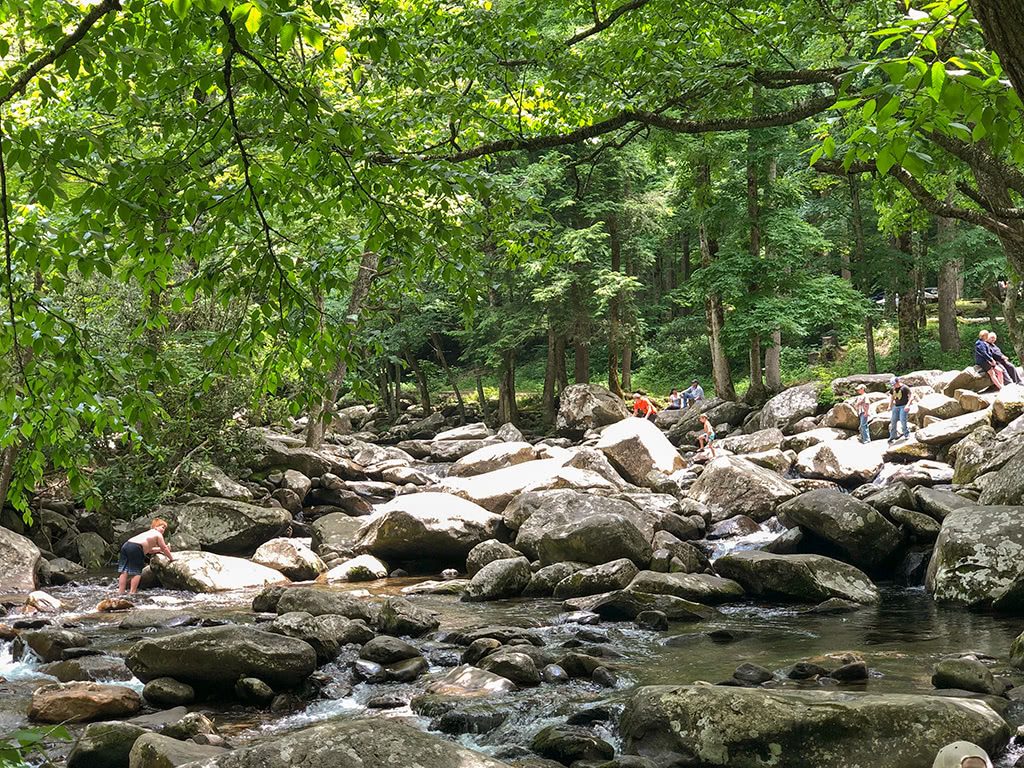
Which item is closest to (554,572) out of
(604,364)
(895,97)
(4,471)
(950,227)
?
(4,471)

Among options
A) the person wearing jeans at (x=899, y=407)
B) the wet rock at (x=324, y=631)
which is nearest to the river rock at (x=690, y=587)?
the wet rock at (x=324, y=631)

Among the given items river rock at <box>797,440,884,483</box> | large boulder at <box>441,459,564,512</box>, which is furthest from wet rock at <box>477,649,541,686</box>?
river rock at <box>797,440,884,483</box>

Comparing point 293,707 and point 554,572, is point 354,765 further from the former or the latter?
point 554,572

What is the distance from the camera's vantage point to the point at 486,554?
15.6 metres

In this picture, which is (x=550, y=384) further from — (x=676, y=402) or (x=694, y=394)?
(x=694, y=394)

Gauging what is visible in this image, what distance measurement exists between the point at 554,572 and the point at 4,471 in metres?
9.00

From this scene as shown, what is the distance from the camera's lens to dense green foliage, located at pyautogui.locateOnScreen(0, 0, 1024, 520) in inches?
144

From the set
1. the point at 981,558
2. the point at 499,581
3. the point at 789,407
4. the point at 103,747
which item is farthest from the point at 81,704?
the point at 789,407

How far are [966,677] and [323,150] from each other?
705 cm

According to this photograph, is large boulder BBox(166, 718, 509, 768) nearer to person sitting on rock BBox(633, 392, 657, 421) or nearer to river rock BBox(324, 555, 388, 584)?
river rock BBox(324, 555, 388, 584)

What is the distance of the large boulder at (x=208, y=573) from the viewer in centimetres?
1502

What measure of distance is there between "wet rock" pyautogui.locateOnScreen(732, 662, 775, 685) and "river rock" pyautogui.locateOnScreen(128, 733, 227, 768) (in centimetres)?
488

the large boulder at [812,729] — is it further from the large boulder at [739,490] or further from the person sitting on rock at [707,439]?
the person sitting on rock at [707,439]

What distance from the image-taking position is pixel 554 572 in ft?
46.4
